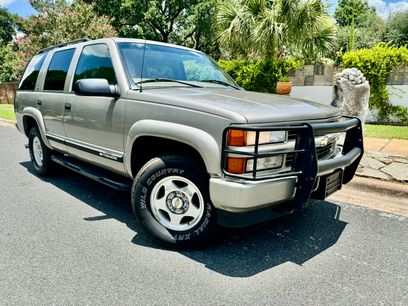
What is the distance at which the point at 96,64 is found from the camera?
3.81 metres

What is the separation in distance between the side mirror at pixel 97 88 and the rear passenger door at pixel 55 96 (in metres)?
1.13

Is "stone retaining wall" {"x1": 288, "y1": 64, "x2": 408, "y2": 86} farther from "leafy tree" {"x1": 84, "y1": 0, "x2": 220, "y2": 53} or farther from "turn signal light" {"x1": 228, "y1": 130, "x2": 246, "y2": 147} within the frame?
"leafy tree" {"x1": 84, "y1": 0, "x2": 220, "y2": 53}

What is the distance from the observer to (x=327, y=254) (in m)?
2.95

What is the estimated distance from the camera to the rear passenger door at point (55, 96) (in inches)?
170

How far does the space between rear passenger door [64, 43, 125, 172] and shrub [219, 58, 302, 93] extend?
7.73 meters

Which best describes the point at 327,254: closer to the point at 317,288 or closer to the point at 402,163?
the point at 317,288

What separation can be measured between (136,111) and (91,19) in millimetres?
17233

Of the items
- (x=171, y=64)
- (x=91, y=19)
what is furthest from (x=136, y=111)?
(x=91, y=19)

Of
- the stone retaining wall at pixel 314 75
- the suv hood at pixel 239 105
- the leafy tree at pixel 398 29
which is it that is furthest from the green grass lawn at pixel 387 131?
the leafy tree at pixel 398 29

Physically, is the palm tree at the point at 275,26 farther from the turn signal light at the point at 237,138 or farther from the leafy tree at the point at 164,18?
the leafy tree at the point at 164,18

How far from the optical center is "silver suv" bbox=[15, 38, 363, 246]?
2.49 meters

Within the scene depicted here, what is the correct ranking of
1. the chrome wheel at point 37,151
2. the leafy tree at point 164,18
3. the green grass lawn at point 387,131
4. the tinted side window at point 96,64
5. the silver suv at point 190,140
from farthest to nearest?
the leafy tree at point 164,18 → the green grass lawn at point 387,131 → the chrome wheel at point 37,151 → the tinted side window at point 96,64 → the silver suv at point 190,140

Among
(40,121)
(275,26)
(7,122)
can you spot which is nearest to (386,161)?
(40,121)

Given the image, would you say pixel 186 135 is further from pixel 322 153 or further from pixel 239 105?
pixel 322 153
